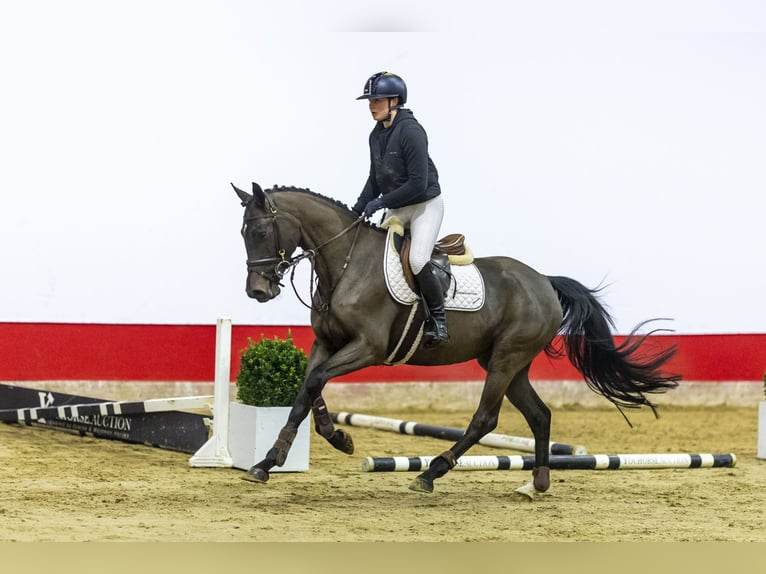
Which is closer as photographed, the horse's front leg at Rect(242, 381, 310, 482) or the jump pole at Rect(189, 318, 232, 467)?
the horse's front leg at Rect(242, 381, 310, 482)

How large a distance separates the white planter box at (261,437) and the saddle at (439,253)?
1.33 meters

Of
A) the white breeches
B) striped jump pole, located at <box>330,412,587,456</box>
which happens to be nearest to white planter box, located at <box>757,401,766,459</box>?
striped jump pole, located at <box>330,412,587,456</box>

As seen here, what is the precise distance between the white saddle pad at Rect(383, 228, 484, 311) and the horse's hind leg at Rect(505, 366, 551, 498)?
0.58m

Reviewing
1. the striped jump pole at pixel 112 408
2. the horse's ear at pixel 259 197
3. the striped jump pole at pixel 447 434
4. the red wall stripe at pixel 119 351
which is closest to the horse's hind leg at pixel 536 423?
the striped jump pole at pixel 447 434

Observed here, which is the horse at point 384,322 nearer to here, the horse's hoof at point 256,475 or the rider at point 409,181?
the horse's hoof at point 256,475

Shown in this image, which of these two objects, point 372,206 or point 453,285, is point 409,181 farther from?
point 453,285

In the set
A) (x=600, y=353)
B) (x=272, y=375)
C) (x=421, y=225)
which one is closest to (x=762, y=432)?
(x=600, y=353)

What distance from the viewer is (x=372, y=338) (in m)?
5.15

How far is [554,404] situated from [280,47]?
13.5 ft

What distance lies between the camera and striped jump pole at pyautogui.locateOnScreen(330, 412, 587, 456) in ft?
22.2

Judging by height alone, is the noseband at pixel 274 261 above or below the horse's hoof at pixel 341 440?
above

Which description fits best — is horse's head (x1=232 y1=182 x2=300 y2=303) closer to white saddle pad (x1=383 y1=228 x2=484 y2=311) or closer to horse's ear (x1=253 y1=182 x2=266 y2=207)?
horse's ear (x1=253 y1=182 x2=266 y2=207)

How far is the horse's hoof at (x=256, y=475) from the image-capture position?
190 inches

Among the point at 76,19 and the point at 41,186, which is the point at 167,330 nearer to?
the point at 41,186
